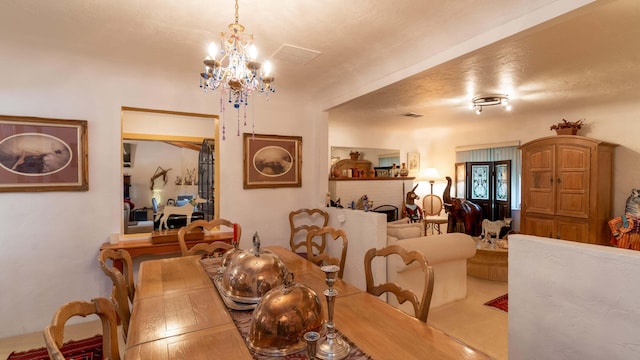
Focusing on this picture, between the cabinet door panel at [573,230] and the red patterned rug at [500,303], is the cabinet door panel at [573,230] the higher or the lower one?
the higher one

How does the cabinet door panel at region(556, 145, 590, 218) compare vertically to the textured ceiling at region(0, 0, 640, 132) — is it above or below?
below

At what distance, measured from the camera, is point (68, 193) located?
9.29 ft

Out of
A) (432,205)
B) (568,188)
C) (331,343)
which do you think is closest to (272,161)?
(331,343)

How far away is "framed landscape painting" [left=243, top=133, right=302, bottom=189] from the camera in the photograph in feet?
11.9

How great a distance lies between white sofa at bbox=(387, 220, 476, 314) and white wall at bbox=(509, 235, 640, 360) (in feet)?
3.96

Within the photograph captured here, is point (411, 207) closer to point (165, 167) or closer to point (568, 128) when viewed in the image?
point (568, 128)

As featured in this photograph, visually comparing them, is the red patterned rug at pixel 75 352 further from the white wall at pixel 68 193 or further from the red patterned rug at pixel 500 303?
the red patterned rug at pixel 500 303

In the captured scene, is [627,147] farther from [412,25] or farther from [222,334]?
[222,334]

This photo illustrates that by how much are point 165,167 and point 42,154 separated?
41.5 inches

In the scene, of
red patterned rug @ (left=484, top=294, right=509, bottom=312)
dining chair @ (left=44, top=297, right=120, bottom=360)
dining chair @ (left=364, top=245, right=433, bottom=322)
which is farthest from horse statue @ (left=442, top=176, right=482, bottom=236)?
dining chair @ (left=44, top=297, right=120, bottom=360)

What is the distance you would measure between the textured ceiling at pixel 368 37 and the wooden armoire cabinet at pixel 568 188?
1205 millimetres

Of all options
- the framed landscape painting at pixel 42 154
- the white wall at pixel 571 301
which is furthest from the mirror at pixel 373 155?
the white wall at pixel 571 301

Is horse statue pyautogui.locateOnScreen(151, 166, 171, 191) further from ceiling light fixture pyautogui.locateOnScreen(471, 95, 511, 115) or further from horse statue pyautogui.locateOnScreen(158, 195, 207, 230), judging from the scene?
ceiling light fixture pyautogui.locateOnScreen(471, 95, 511, 115)

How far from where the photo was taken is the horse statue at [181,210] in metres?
3.48
